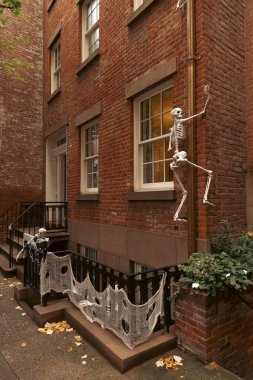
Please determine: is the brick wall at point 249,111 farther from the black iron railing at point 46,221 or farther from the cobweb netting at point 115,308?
the black iron railing at point 46,221

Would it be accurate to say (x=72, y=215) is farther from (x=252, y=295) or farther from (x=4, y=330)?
(x=252, y=295)

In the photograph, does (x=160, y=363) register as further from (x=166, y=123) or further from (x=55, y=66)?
(x=55, y=66)

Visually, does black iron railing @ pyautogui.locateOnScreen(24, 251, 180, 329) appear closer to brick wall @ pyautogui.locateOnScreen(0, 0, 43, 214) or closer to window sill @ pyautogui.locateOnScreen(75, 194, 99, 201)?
window sill @ pyautogui.locateOnScreen(75, 194, 99, 201)

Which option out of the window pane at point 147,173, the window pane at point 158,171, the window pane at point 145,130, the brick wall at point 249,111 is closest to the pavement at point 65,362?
the brick wall at point 249,111

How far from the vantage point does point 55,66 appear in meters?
10.8

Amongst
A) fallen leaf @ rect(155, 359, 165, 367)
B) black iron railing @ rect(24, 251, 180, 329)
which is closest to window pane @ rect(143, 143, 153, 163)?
black iron railing @ rect(24, 251, 180, 329)

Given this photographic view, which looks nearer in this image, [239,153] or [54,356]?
[54,356]

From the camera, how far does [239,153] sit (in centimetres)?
530

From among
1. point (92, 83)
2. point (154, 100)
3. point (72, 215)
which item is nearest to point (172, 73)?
point (154, 100)

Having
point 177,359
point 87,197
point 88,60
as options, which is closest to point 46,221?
point 87,197

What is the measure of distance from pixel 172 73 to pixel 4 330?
513 cm

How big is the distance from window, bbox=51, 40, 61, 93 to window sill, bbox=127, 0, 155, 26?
194 inches

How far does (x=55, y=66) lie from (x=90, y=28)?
305cm

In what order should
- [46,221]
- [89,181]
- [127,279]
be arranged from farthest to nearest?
[46,221] → [89,181] → [127,279]
